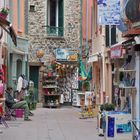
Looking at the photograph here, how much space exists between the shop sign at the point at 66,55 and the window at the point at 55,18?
129 centimetres

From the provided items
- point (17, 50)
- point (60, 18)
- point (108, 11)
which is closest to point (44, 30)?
point (60, 18)

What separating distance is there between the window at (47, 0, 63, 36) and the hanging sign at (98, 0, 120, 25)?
18594mm

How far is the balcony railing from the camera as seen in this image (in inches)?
1425

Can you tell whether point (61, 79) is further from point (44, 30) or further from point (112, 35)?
point (112, 35)

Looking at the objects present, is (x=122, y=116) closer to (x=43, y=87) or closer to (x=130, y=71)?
(x=130, y=71)

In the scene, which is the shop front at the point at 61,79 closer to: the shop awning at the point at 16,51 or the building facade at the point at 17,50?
the building facade at the point at 17,50

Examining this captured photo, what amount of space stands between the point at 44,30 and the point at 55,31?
759mm

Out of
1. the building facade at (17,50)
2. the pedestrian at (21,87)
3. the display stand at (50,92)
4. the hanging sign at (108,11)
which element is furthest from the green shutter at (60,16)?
the hanging sign at (108,11)

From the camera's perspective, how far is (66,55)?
1403 inches

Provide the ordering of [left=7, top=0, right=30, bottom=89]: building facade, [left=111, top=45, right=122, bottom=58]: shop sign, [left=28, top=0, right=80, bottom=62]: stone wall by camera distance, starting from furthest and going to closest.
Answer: [left=28, top=0, right=80, bottom=62]: stone wall → [left=7, top=0, right=30, bottom=89]: building facade → [left=111, top=45, right=122, bottom=58]: shop sign

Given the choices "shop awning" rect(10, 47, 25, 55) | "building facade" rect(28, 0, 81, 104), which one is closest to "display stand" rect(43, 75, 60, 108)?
"building facade" rect(28, 0, 81, 104)

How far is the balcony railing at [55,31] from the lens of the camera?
1425 inches

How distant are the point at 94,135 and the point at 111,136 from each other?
7.22ft

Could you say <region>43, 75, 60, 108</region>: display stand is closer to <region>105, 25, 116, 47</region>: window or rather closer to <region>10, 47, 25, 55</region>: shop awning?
<region>10, 47, 25, 55</region>: shop awning
